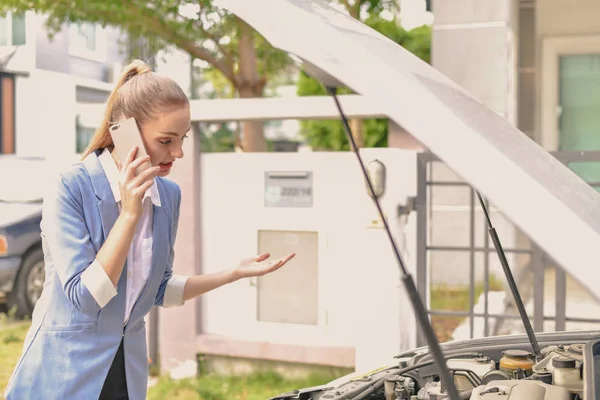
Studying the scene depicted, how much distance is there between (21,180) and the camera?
8680mm

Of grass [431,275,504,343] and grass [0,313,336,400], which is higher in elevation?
grass [431,275,504,343]

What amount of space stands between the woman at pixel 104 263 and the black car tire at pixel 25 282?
624 cm

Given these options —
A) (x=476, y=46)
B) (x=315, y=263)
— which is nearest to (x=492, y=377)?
(x=315, y=263)

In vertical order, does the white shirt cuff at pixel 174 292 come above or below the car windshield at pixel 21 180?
below

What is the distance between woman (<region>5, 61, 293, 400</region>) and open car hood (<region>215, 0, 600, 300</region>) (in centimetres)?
58

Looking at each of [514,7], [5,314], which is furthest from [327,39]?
[5,314]

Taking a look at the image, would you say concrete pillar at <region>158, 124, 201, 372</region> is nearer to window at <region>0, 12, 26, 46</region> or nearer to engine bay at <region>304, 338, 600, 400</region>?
engine bay at <region>304, 338, 600, 400</region>

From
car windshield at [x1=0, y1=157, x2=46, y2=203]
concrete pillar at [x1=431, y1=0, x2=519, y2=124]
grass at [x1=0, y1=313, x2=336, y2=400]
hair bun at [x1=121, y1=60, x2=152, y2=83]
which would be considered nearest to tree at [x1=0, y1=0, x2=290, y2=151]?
car windshield at [x1=0, y1=157, x2=46, y2=203]

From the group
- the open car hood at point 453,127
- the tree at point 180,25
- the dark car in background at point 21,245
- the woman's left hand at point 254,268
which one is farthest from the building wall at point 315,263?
the tree at point 180,25

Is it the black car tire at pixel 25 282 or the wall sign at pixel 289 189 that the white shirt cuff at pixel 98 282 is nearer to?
the wall sign at pixel 289 189

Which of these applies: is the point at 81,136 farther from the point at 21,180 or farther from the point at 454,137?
the point at 454,137

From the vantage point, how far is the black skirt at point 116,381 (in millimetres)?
2041

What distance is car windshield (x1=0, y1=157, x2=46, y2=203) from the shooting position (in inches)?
325

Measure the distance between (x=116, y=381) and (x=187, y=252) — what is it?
4.00 meters
